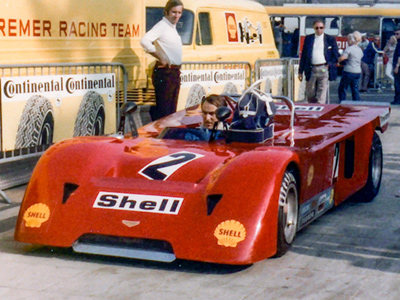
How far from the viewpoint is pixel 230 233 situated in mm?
5043

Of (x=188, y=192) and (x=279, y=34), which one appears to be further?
(x=279, y=34)

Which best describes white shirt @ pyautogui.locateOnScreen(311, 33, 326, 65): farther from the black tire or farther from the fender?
the fender

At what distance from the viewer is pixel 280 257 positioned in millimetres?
5461

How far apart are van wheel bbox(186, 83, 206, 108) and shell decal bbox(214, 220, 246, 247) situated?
19.3ft

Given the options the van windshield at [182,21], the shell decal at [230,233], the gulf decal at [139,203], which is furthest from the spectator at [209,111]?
the van windshield at [182,21]

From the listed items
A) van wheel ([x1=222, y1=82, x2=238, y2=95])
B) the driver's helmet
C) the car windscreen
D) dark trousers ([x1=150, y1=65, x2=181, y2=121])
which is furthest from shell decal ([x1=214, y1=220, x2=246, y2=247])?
van wheel ([x1=222, y1=82, x2=238, y2=95])

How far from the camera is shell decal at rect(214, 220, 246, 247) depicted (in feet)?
16.5

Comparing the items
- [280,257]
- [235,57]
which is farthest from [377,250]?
[235,57]

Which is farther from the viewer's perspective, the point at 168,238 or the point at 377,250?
the point at 377,250

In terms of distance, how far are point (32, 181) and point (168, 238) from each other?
110 centimetres

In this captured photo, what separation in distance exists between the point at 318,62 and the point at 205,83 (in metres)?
2.28

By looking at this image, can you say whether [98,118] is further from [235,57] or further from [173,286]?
[235,57]

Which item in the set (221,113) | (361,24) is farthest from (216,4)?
(361,24)

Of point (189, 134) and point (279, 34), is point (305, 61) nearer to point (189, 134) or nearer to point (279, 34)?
point (189, 134)
